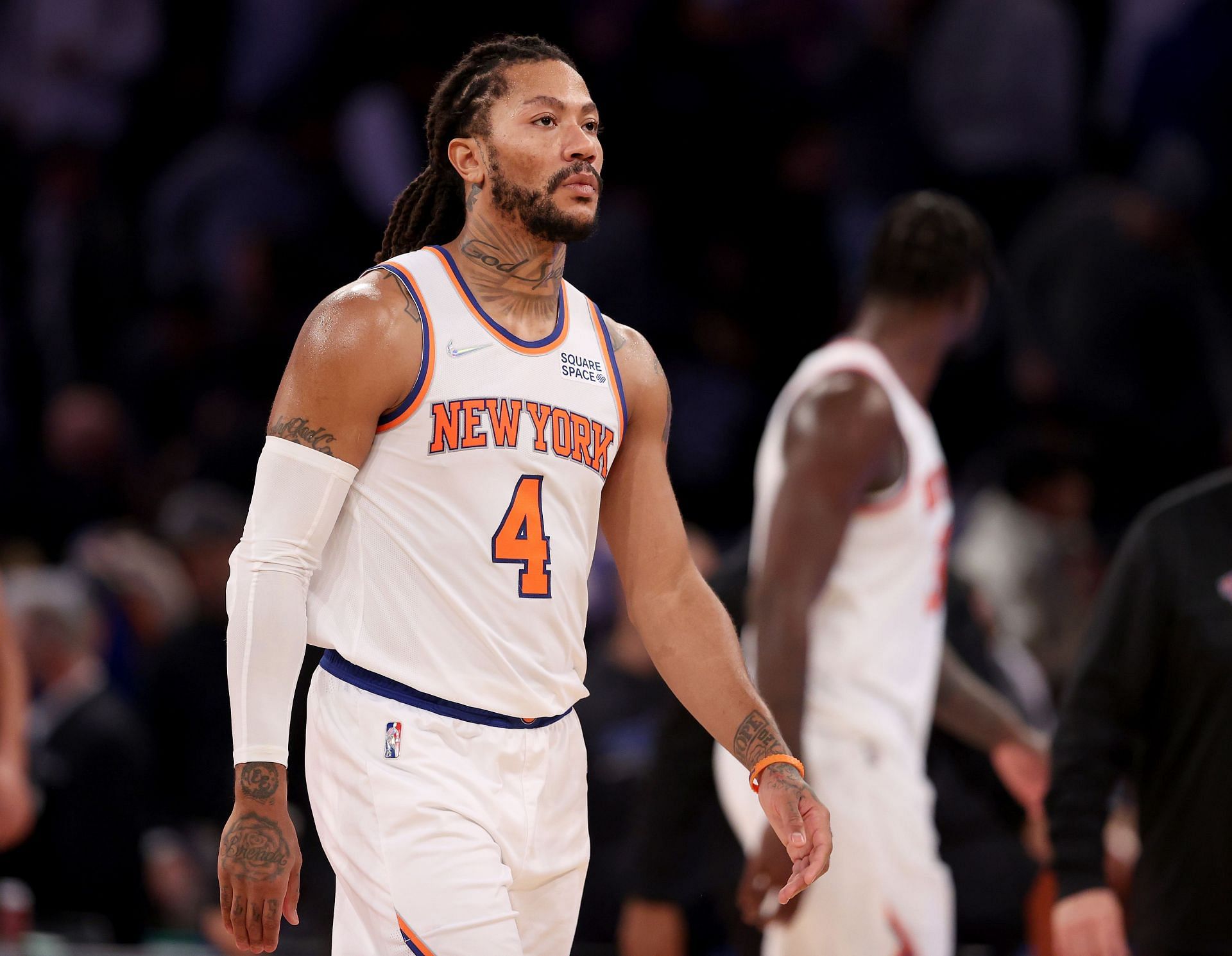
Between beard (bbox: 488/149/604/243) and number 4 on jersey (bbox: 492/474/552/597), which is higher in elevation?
beard (bbox: 488/149/604/243)

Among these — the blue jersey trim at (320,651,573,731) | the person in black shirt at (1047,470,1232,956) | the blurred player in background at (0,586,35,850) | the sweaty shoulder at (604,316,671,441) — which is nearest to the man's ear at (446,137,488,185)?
the sweaty shoulder at (604,316,671,441)

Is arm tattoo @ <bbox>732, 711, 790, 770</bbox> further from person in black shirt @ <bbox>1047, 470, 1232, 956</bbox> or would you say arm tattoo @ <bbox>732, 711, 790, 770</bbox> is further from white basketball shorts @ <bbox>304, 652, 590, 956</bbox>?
person in black shirt @ <bbox>1047, 470, 1232, 956</bbox>

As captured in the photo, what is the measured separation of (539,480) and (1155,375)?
21.6ft

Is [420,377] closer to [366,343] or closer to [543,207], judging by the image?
[366,343]

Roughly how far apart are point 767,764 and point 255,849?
3.05ft

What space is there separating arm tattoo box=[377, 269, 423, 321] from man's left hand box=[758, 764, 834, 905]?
1023mm

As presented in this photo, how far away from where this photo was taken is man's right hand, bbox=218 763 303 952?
2754 millimetres

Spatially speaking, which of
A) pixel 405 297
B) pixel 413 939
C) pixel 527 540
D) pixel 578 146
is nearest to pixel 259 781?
pixel 413 939

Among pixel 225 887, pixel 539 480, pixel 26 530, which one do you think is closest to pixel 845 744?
pixel 539 480

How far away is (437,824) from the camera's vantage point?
294 centimetres

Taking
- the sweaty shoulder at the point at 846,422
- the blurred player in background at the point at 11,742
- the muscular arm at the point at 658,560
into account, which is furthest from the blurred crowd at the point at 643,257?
the muscular arm at the point at 658,560

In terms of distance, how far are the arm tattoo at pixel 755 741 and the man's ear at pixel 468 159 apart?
3.69 feet

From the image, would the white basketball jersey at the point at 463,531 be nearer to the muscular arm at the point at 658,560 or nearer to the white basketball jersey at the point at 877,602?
the muscular arm at the point at 658,560

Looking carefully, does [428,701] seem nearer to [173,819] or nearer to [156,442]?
[173,819]
